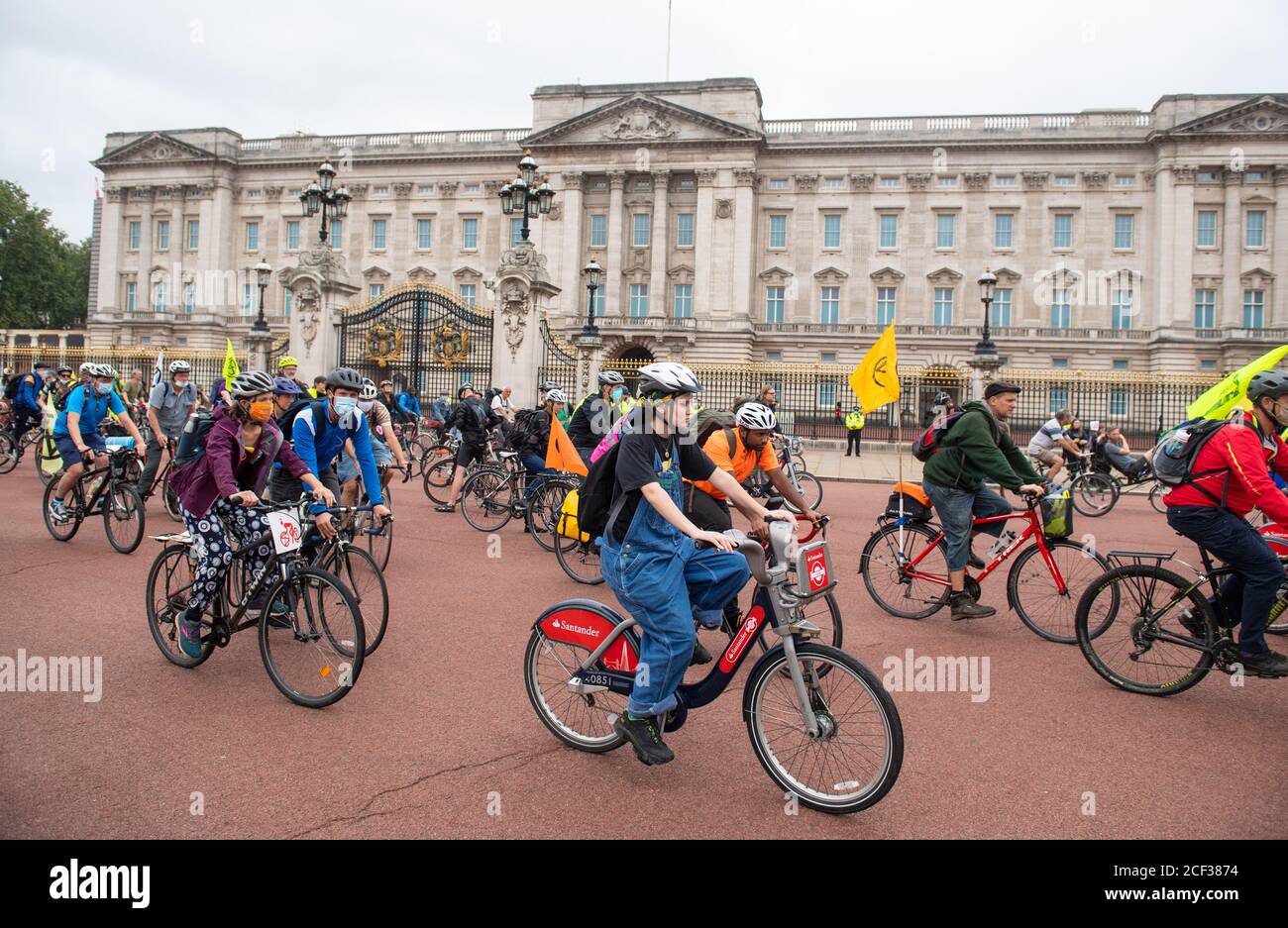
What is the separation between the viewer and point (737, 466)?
7.46 metres

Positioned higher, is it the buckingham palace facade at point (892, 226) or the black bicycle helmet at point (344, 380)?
the buckingham palace facade at point (892, 226)

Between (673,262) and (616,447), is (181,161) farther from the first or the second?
(616,447)

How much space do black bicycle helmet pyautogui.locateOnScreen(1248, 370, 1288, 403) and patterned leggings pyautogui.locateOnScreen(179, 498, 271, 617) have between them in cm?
611

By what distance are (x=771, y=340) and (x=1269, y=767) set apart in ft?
167

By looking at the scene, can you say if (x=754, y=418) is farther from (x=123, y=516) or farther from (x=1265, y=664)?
(x=123, y=516)

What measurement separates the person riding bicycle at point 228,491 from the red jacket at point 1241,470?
5478mm

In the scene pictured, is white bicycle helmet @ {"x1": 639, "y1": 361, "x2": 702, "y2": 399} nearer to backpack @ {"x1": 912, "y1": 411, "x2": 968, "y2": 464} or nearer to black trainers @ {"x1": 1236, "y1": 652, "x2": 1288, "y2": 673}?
backpack @ {"x1": 912, "y1": 411, "x2": 968, "y2": 464}

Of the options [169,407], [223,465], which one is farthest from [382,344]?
[223,465]

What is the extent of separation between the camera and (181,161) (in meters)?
62.0

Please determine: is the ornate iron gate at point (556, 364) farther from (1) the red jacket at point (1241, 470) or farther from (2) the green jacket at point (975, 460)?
(1) the red jacket at point (1241, 470)

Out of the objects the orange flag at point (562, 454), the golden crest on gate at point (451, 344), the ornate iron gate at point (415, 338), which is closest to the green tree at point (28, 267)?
the ornate iron gate at point (415, 338)

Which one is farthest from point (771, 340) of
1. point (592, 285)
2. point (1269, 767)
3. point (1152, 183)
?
point (1269, 767)

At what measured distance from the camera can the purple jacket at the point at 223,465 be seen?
549 centimetres

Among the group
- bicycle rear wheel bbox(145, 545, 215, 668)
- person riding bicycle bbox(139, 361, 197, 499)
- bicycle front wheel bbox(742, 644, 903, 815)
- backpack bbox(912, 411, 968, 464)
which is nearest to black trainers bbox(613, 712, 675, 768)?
bicycle front wheel bbox(742, 644, 903, 815)
